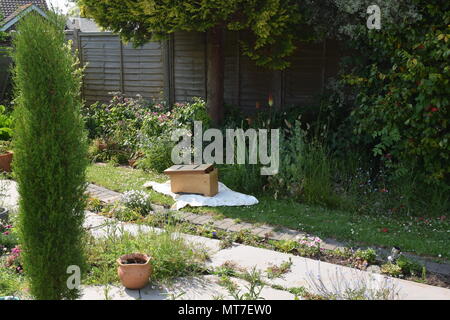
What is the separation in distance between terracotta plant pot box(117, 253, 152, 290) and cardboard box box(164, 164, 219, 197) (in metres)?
2.61

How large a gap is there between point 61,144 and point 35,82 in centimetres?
40

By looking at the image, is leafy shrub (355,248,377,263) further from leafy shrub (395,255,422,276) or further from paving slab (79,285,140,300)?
paving slab (79,285,140,300)

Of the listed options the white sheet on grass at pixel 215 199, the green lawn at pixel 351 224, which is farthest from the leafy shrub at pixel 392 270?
the white sheet on grass at pixel 215 199

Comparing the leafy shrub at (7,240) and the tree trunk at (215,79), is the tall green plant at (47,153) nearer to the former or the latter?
the leafy shrub at (7,240)

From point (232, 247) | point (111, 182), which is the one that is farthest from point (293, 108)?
point (232, 247)

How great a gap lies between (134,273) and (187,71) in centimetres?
661

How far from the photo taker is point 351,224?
17.3 ft

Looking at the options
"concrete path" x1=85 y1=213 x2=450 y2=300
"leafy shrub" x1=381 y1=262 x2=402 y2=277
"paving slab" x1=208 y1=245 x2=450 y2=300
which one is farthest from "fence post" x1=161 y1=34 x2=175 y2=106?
"leafy shrub" x1=381 y1=262 x2=402 y2=277

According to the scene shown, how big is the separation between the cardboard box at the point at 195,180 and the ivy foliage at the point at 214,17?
2.09 m

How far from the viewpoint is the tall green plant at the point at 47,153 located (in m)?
2.99

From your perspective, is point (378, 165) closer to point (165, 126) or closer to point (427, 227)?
point (427, 227)

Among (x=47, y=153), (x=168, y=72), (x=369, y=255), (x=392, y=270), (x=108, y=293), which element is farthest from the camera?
(x=168, y=72)

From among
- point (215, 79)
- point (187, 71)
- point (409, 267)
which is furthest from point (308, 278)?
point (187, 71)

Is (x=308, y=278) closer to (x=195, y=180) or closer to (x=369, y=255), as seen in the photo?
(x=369, y=255)
